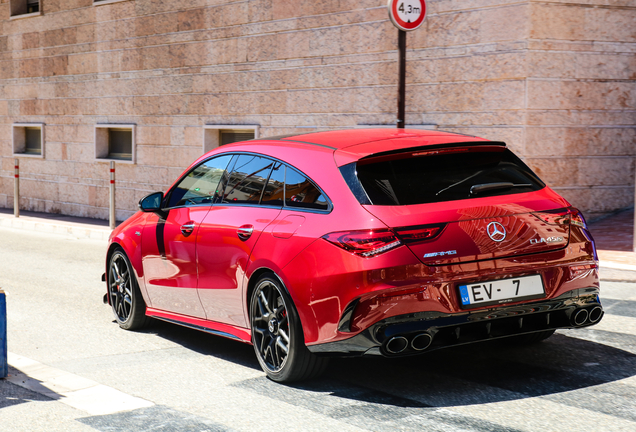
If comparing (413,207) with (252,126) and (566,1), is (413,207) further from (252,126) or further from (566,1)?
(252,126)

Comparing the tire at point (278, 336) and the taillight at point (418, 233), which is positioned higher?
the taillight at point (418, 233)

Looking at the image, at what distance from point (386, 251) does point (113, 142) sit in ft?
51.2

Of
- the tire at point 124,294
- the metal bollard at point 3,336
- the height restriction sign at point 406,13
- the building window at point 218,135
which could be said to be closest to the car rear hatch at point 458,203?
the metal bollard at point 3,336

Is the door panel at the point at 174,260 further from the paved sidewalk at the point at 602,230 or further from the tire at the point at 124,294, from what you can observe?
the paved sidewalk at the point at 602,230

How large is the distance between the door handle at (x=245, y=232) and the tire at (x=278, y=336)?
1.01 ft

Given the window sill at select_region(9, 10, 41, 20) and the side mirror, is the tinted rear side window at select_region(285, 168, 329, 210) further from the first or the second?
the window sill at select_region(9, 10, 41, 20)

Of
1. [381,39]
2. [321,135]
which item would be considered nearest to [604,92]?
[381,39]

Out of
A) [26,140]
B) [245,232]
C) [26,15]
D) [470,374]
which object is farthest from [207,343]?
[26,140]

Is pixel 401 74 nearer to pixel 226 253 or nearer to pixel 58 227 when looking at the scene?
pixel 226 253

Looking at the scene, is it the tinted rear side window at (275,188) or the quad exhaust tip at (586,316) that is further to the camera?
the tinted rear side window at (275,188)

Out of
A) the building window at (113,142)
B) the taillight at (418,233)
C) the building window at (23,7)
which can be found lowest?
the taillight at (418,233)

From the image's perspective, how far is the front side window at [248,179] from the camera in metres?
5.57

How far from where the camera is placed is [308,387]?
5078mm

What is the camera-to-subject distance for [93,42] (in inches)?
752
